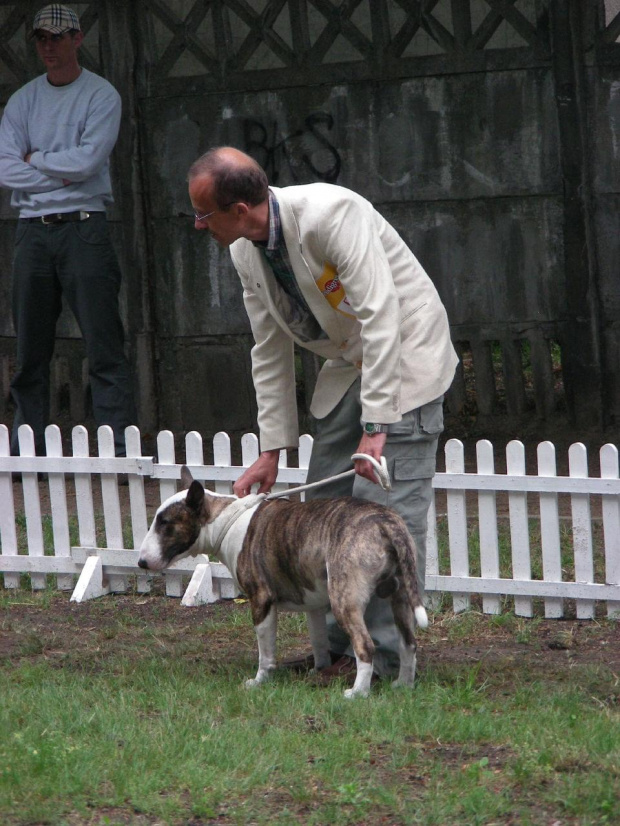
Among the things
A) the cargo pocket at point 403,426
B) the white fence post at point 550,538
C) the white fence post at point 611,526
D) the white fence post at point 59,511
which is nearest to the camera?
the cargo pocket at point 403,426

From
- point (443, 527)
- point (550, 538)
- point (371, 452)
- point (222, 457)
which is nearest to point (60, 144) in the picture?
point (222, 457)

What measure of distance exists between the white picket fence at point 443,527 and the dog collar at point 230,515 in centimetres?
121

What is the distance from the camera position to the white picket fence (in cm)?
574

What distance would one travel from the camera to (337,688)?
178 inches

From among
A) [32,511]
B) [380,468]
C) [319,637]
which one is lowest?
[319,637]

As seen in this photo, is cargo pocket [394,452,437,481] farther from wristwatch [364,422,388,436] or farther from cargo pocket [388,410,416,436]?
wristwatch [364,422,388,436]

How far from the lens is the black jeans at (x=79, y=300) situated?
7957 mm

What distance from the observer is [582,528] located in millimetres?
5746

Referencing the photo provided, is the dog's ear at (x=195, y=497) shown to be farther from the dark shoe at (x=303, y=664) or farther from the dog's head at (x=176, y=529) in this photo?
the dark shoe at (x=303, y=664)

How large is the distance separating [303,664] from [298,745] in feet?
3.62

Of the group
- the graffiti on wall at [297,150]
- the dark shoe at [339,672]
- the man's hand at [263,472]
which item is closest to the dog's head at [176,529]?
the man's hand at [263,472]

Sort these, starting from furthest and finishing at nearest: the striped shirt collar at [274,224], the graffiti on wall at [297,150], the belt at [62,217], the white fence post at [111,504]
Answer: the graffiti on wall at [297,150]
the belt at [62,217]
the white fence post at [111,504]
the striped shirt collar at [274,224]

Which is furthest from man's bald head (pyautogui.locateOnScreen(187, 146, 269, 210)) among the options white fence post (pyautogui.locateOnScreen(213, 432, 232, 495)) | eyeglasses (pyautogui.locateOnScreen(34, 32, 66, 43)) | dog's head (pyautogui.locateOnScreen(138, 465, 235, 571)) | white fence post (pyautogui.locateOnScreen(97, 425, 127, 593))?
eyeglasses (pyautogui.locateOnScreen(34, 32, 66, 43))

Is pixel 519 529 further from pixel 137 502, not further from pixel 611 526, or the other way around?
pixel 137 502
